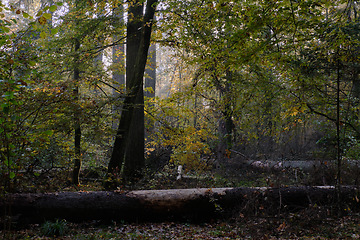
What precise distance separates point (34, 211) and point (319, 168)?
838 centimetres

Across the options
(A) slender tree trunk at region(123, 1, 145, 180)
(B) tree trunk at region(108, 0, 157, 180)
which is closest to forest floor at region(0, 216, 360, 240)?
(B) tree trunk at region(108, 0, 157, 180)

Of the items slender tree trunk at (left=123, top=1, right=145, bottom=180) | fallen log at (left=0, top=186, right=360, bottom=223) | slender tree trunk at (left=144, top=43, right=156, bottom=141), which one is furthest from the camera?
slender tree trunk at (left=144, top=43, right=156, bottom=141)

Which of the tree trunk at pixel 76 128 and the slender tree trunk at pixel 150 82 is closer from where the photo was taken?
the tree trunk at pixel 76 128

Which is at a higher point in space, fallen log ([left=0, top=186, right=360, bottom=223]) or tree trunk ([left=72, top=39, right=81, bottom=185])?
tree trunk ([left=72, top=39, right=81, bottom=185])

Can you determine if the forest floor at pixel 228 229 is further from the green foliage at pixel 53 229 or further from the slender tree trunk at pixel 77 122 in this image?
the slender tree trunk at pixel 77 122

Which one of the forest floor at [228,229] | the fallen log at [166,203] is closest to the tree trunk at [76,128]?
the forest floor at [228,229]

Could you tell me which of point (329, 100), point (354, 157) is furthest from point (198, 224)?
point (354, 157)

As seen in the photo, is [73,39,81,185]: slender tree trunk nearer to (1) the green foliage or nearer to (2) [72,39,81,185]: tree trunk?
(2) [72,39,81,185]: tree trunk

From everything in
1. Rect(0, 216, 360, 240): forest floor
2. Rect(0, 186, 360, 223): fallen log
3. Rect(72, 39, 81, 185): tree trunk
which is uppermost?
Rect(72, 39, 81, 185): tree trunk

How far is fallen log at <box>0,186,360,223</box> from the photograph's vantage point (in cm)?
562

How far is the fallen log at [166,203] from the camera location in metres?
5.62

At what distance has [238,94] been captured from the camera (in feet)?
27.3

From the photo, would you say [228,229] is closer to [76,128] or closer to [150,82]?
[76,128]

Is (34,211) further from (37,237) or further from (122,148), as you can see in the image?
(122,148)
